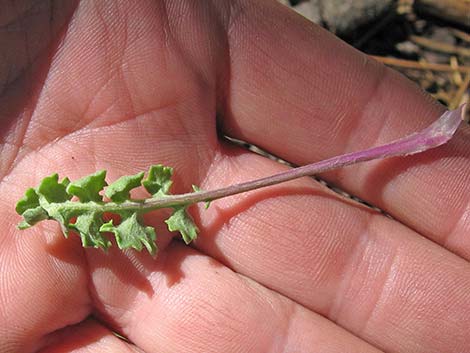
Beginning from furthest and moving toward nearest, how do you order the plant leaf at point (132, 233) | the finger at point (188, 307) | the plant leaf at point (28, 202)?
the finger at point (188, 307), the plant leaf at point (132, 233), the plant leaf at point (28, 202)

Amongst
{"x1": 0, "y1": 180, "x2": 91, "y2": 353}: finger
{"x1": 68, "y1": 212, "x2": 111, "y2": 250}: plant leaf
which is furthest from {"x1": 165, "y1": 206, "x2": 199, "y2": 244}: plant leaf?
{"x1": 0, "y1": 180, "x2": 91, "y2": 353}: finger

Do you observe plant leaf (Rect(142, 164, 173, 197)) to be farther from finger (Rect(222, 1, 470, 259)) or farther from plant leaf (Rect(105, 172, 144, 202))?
finger (Rect(222, 1, 470, 259))

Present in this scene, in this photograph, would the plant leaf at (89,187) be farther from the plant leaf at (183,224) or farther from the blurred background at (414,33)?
the blurred background at (414,33)

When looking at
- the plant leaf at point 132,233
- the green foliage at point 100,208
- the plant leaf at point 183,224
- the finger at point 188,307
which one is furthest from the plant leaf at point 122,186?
the finger at point 188,307

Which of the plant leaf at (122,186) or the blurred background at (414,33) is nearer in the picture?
the plant leaf at (122,186)

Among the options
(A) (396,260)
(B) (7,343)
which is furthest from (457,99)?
(B) (7,343)

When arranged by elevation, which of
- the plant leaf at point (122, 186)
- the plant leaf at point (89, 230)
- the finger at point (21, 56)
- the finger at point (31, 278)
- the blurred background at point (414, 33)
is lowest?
the finger at point (31, 278)

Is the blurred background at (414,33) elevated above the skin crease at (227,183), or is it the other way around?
the blurred background at (414,33)

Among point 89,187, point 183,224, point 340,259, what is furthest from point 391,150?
point 89,187
